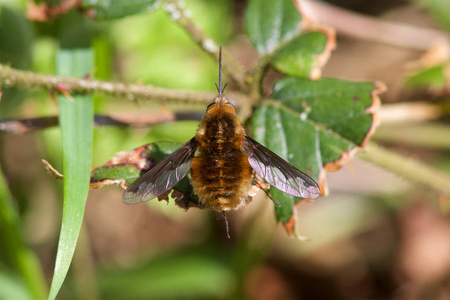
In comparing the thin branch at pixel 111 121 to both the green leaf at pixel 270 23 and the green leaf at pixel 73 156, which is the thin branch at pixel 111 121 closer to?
the green leaf at pixel 73 156

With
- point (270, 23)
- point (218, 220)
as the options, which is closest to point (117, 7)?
point (270, 23)

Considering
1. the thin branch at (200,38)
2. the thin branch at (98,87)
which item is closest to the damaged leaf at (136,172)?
the thin branch at (98,87)

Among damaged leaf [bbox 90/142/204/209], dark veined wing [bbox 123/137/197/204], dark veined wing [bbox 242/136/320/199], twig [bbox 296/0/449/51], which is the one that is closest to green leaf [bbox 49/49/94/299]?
damaged leaf [bbox 90/142/204/209]

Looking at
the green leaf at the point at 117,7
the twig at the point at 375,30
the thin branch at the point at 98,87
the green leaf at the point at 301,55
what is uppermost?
the twig at the point at 375,30

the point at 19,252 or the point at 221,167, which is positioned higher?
the point at 19,252

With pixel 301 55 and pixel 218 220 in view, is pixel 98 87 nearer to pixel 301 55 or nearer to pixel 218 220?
pixel 301 55
